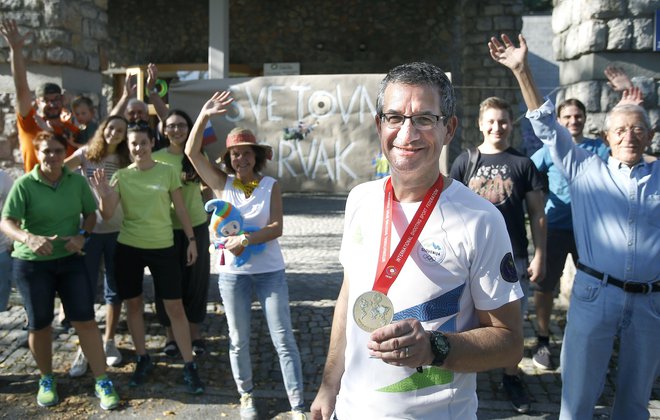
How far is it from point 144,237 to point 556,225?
10.1 feet

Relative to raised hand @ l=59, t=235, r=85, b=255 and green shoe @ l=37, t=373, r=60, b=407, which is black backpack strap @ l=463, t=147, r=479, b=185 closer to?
raised hand @ l=59, t=235, r=85, b=255

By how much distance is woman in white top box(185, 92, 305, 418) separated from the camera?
3.88 metres

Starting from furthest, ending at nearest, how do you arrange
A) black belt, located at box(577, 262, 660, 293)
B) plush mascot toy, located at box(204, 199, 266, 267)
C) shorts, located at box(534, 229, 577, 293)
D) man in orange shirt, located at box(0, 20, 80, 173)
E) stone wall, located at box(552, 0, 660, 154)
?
stone wall, located at box(552, 0, 660, 154), man in orange shirt, located at box(0, 20, 80, 173), shorts, located at box(534, 229, 577, 293), plush mascot toy, located at box(204, 199, 266, 267), black belt, located at box(577, 262, 660, 293)

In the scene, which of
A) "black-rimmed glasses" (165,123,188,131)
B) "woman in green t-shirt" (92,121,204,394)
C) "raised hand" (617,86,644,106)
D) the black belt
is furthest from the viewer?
"black-rimmed glasses" (165,123,188,131)

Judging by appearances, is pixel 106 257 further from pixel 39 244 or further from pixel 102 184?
pixel 39 244

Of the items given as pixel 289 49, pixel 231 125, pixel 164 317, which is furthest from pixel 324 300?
pixel 289 49

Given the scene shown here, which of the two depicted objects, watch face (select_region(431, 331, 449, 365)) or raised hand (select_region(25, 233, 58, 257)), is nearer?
watch face (select_region(431, 331, 449, 365))

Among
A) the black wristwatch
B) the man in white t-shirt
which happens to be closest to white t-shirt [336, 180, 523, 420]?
the man in white t-shirt

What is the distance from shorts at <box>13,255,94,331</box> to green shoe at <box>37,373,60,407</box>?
361 mm

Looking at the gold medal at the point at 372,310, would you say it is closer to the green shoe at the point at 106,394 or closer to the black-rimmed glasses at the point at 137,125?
the green shoe at the point at 106,394

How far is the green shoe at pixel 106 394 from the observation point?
4.06 metres

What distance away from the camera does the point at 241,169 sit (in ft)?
13.0

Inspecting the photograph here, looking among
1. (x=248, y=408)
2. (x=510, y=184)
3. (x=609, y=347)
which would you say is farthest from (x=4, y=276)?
(x=609, y=347)

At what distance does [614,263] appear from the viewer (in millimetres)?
3117
